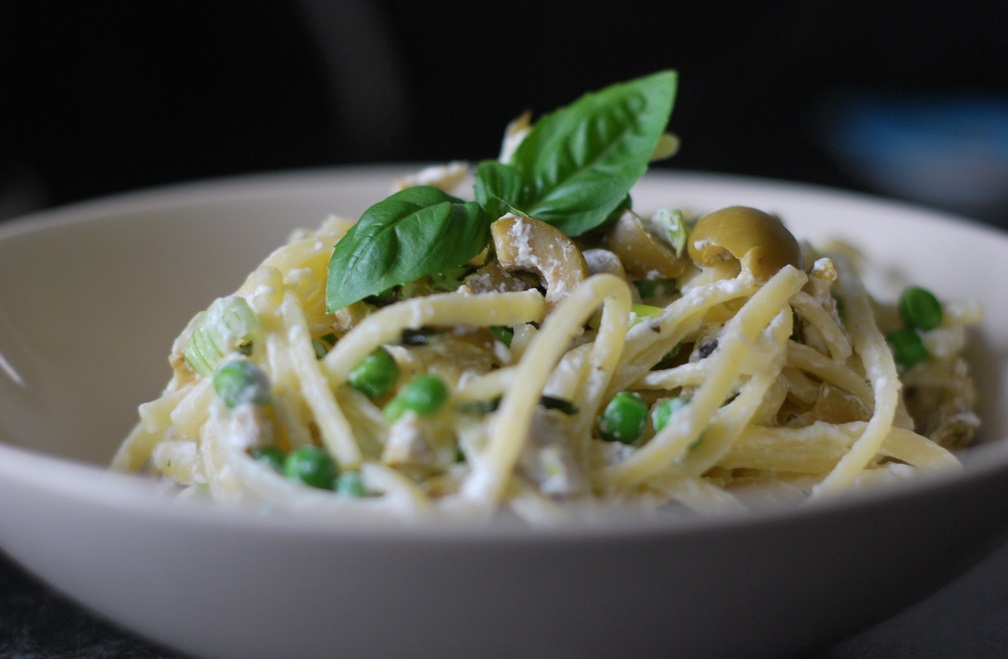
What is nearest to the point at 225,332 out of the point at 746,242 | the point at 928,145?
the point at 746,242

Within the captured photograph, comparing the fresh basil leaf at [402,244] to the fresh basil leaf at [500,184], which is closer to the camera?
the fresh basil leaf at [402,244]

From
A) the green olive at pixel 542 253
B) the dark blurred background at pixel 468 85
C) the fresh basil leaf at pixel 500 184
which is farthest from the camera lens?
the dark blurred background at pixel 468 85

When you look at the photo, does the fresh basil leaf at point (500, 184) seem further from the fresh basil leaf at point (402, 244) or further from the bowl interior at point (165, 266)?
the bowl interior at point (165, 266)

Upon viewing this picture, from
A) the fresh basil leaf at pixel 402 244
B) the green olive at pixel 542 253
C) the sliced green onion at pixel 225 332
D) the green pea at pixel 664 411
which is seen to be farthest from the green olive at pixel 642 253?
the sliced green onion at pixel 225 332

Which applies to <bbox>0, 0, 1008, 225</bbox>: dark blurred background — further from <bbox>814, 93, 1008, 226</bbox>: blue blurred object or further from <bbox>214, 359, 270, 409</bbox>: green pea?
<bbox>214, 359, 270, 409</bbox>: green pea

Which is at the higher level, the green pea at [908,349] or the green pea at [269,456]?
the green pea at [269,456]

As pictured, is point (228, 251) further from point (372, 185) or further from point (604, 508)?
point (604, 508)
